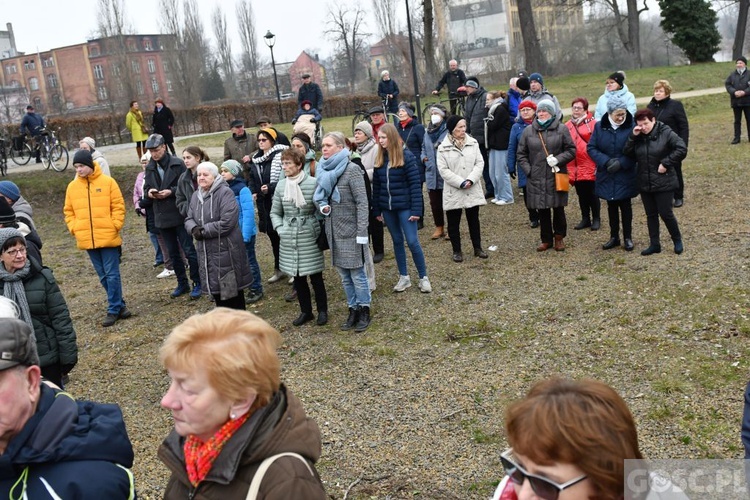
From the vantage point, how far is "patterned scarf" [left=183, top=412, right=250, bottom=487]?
224 cm

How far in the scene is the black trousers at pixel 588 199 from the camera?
9638 mm

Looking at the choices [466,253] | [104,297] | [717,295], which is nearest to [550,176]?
[466,253]

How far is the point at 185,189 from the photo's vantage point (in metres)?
7.96

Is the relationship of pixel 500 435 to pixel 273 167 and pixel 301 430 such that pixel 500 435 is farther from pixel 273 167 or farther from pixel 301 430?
pixel 273 167

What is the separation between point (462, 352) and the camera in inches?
247

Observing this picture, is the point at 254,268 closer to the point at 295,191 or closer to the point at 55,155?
the point at 295,191

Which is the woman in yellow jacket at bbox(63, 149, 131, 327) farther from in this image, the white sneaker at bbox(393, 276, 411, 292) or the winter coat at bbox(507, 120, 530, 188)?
the winter coat at bbox(507, 120, 530, 188)

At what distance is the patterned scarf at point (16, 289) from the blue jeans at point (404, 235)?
385cm

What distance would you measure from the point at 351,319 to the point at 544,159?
3.32m

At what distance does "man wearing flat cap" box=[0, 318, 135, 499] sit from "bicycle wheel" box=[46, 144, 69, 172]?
19.0 m

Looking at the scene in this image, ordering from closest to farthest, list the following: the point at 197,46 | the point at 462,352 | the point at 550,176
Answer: the point at 462,352 → the point at 550,176 → the point at 197,46

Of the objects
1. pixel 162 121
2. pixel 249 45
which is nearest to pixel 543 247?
pixel 162 121

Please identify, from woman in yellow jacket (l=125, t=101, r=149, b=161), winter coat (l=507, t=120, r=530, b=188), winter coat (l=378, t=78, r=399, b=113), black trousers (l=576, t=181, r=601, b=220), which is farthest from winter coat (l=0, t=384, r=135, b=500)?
winter coat (l=378, t=78, r=399, b=113)

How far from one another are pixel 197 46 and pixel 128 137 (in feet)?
108
